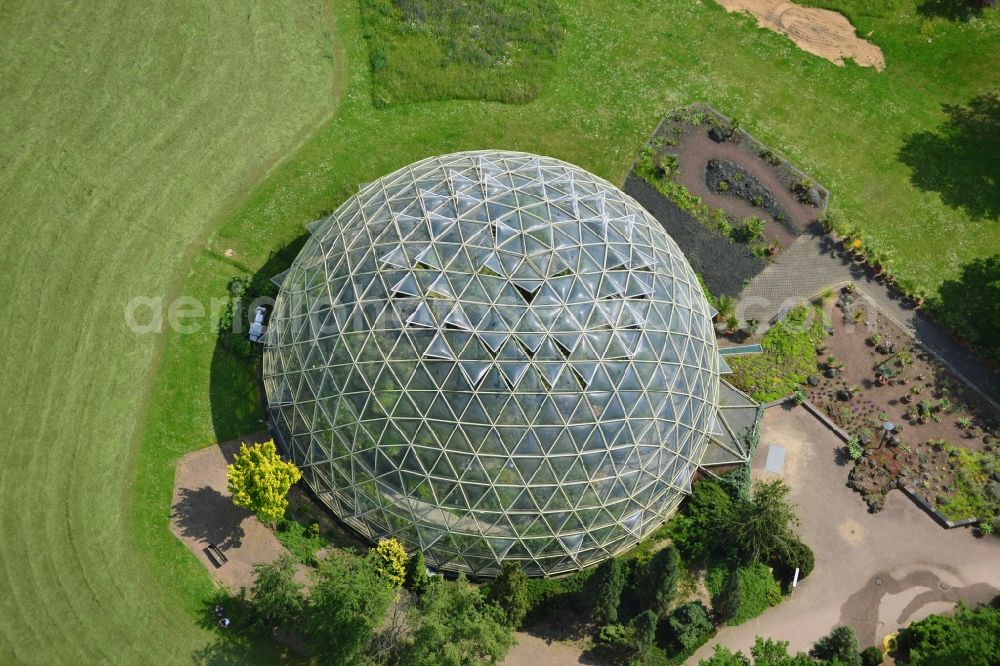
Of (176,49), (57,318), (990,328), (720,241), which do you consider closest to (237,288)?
(57,318)

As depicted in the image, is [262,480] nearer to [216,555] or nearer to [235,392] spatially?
[216,555]

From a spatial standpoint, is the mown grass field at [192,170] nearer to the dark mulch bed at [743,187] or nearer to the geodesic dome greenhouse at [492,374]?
the dark mulch bed at [743,187]

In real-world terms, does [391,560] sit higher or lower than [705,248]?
lower

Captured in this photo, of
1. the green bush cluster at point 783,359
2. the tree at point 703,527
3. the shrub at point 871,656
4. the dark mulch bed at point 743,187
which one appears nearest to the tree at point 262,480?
the tree at point 703,527

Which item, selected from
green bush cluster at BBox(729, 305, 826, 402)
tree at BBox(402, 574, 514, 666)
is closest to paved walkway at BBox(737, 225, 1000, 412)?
green bush cluster at BBox(729, 305, 826, 402)

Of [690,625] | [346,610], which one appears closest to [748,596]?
[690,625]

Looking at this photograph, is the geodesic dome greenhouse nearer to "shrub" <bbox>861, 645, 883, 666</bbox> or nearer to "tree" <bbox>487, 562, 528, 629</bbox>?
"tree" <bbox>487, 562, 528, 629</bbox>

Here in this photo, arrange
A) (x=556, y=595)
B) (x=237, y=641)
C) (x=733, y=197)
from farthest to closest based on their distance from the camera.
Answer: (x=733, y=197), (x=556, y=595), (x=237, y=641)
